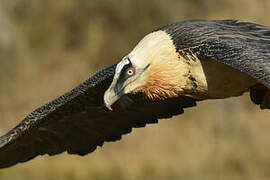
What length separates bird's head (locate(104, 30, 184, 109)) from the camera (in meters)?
8.67

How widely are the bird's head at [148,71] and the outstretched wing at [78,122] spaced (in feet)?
2.87

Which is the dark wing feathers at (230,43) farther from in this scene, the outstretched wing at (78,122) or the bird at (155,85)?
the outstretched wing at (78,122)

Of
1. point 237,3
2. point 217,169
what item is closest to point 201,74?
point 217,169

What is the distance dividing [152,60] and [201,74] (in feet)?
1.90

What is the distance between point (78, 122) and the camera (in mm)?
10414

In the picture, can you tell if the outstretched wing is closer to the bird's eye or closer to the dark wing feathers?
the bird's eye

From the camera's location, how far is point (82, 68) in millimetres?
18109

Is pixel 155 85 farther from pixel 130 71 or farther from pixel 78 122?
pixel 78 122

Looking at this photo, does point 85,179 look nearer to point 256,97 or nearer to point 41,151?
point 41,151

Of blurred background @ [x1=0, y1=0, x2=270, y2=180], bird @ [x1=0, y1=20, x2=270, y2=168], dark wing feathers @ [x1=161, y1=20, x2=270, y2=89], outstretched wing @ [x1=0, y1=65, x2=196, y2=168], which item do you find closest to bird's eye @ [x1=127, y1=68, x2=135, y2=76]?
bird @ [x1=0, y1=20, x2=270, y2=168]

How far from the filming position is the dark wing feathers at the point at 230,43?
24.7 ft

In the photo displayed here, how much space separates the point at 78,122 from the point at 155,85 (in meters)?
1.93

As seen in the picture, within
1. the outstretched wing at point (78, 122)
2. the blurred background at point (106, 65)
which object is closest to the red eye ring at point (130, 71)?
the outstretched wing at point (78, 122)

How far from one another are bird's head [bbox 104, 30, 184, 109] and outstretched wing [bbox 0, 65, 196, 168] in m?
0.87
